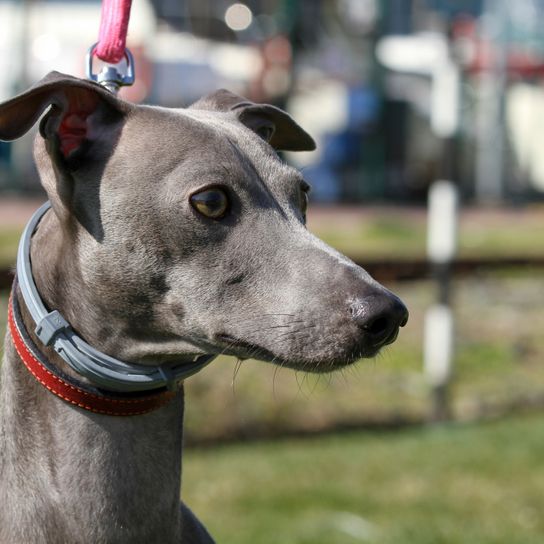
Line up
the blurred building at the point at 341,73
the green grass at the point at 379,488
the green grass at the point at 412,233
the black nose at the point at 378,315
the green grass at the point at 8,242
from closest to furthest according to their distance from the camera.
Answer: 1. the black nose at the point at 378,315
2. the green grass at the point at 379,488
3. the green grass at the point at 8,242
4. the green grass at the point at 412,233
5. the blurred building at the point at 341,73

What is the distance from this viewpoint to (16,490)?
2.20 metres

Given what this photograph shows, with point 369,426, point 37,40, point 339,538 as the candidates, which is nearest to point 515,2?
point 37,40

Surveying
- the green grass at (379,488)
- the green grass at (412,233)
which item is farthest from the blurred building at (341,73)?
the green grass at (379,488)

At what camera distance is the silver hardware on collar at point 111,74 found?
2.53m

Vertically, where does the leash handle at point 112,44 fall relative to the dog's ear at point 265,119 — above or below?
above

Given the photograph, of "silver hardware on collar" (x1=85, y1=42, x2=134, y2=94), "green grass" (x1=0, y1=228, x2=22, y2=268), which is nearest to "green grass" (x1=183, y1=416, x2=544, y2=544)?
"silver hardware on collar" (x1=85, y1=42, x2=134, y2=94)

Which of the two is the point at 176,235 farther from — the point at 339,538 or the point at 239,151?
the point at 339,538

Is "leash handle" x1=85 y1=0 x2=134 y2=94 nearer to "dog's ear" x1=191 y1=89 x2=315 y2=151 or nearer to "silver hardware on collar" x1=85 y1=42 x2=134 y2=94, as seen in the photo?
"silver hardware on collar" x1=85 y1=42 x2=134 y2=94

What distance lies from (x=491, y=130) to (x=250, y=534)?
1661 cm

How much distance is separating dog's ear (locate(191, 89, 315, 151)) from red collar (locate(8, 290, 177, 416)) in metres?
0.69

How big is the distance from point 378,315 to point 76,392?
62cm

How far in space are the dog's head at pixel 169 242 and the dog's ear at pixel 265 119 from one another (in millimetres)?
348

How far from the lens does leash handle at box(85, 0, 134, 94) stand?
2.49 metres

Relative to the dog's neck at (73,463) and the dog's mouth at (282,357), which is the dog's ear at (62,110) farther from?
the dog's mouth at (282,357)
